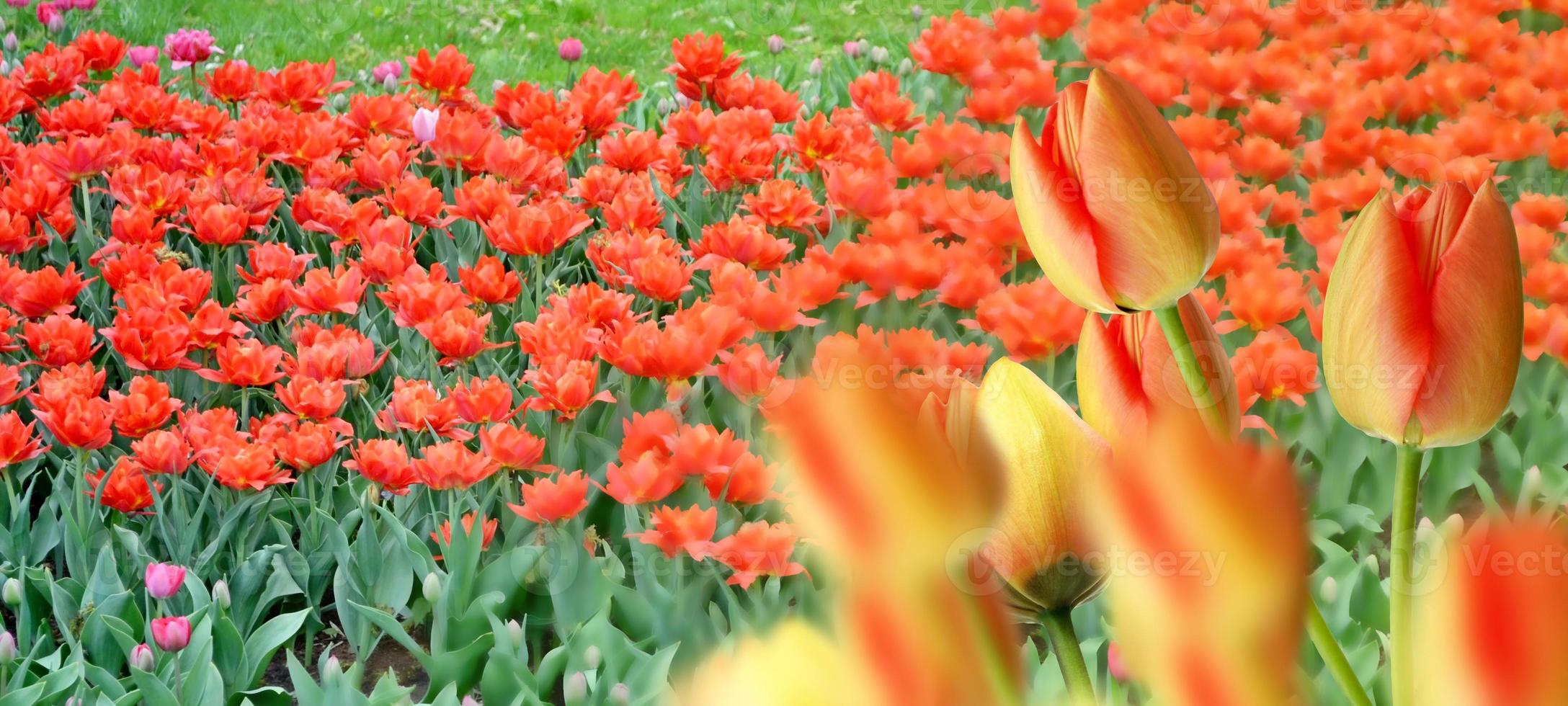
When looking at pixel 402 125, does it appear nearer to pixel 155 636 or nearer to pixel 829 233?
pixel 829 233

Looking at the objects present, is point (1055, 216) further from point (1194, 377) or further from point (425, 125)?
point (425, 125)

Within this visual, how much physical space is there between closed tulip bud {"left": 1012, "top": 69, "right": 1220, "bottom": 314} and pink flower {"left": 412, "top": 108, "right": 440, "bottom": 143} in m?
2.98

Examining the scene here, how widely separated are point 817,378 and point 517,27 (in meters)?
6.70

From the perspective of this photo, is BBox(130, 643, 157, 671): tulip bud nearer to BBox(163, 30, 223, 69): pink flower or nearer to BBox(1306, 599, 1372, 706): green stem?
BBox(1306, 599, 1372, 706): green stem

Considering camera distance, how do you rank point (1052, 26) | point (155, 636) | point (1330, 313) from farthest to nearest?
1. point (1052, 26)
2. point (155, 636)
3. point (1330, 313)

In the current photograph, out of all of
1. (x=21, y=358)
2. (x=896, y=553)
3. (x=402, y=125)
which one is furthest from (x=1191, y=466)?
(x=402, y=125)

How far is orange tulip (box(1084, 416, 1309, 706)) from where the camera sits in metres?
0.26

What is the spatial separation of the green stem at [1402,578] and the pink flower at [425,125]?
3122mm

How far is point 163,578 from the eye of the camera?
1.78 metres

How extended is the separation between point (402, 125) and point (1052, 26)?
2024mm

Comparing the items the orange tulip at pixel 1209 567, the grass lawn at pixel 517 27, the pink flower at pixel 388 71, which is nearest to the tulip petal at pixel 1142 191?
the orange tulip at pixel 1209 567

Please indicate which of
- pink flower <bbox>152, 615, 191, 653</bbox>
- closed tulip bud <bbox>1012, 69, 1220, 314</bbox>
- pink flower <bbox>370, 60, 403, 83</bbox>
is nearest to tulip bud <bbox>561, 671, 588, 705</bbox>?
pink flower <bbox>152, 615, 191, 653</bbox>

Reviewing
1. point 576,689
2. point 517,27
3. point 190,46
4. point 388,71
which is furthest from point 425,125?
point 517,27

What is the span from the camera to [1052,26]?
4.24 meters
